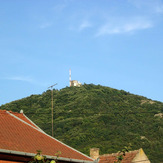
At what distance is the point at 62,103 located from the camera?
106 metres

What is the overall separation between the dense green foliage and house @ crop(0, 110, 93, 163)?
126 ft

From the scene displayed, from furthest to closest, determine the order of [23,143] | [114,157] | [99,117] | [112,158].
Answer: [99,117]
[114,157]
[112,158]
[23,143]

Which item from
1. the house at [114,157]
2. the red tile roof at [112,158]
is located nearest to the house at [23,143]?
the house at [114,157]

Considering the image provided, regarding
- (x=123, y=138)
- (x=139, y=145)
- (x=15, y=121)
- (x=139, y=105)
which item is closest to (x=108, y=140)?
(x=123, y=138)

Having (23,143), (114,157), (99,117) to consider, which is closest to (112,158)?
(114,157)

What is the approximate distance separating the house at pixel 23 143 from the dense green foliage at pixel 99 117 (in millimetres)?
38547

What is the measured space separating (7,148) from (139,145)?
2084 inches

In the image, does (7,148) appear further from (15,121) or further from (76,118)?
(76,118)

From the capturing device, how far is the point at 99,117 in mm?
88000

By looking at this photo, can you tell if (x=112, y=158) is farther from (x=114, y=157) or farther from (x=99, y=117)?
(x=99, y=117)

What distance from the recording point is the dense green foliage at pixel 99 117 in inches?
2694

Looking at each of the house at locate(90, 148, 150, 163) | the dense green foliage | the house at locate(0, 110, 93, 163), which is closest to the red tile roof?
the house at locate(90, 148, 150, 163)

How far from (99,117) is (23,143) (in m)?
74.2

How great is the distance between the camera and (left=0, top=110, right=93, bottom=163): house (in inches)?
531
